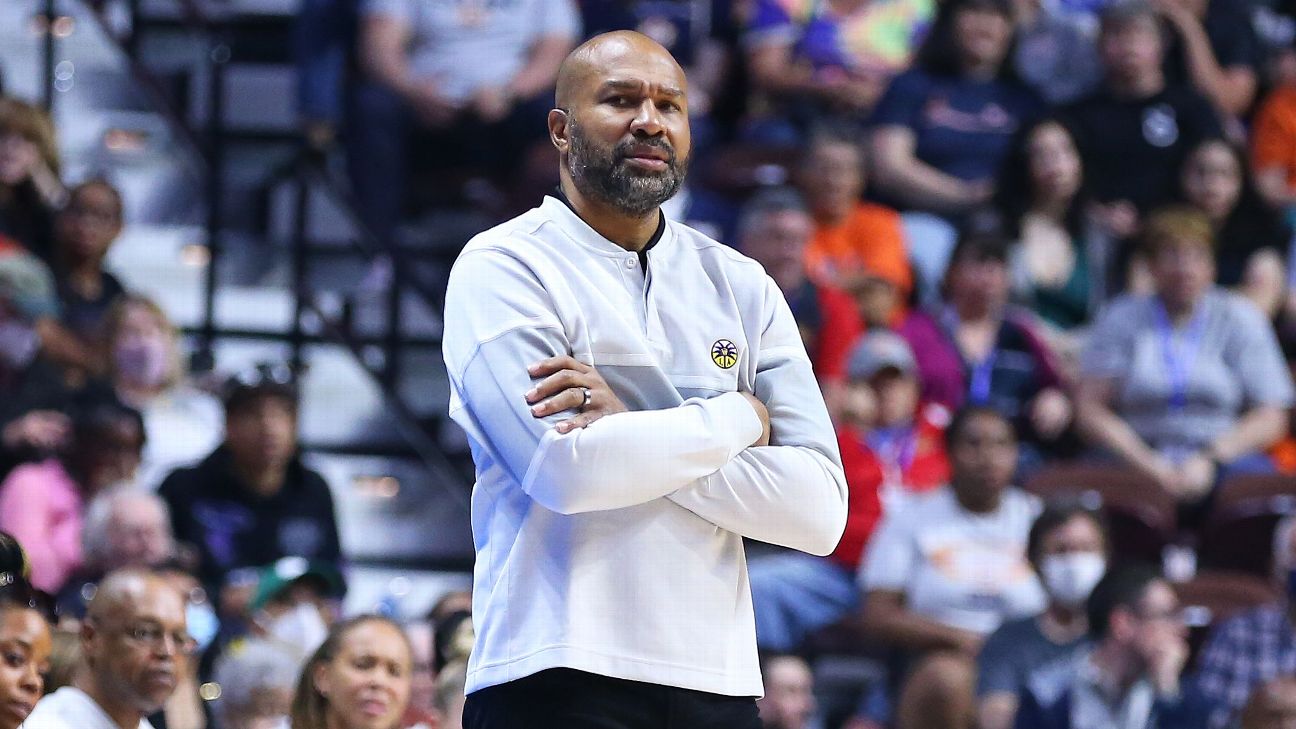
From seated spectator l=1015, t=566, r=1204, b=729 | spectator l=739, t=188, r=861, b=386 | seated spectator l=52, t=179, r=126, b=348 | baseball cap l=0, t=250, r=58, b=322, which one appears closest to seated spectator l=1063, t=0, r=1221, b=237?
spectator l=739, t=188, r=861, b=386

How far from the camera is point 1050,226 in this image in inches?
348

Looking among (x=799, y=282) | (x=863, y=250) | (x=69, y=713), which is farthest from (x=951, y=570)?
(x=69, y=713)

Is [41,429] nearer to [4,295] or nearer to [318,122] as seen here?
[4,295]

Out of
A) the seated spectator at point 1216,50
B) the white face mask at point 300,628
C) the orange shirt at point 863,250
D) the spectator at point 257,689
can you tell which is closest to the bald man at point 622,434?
the spectator at point 257,689

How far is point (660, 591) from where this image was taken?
2910 millimetres

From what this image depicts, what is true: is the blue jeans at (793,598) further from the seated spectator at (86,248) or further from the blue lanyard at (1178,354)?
the seated spectator at (86,248)

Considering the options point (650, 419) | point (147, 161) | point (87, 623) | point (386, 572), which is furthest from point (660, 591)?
point (147, 161)

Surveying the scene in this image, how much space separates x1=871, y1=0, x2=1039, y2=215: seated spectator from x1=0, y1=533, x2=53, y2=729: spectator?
5679mm

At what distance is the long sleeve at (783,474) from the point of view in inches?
117

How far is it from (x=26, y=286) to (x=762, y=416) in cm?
498

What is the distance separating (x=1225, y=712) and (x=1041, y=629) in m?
0.64

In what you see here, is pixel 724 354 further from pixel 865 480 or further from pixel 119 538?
pixel 865 480

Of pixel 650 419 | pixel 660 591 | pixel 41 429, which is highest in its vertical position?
pixel 650 419

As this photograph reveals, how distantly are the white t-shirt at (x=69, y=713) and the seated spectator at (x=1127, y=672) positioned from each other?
10.5 ft
